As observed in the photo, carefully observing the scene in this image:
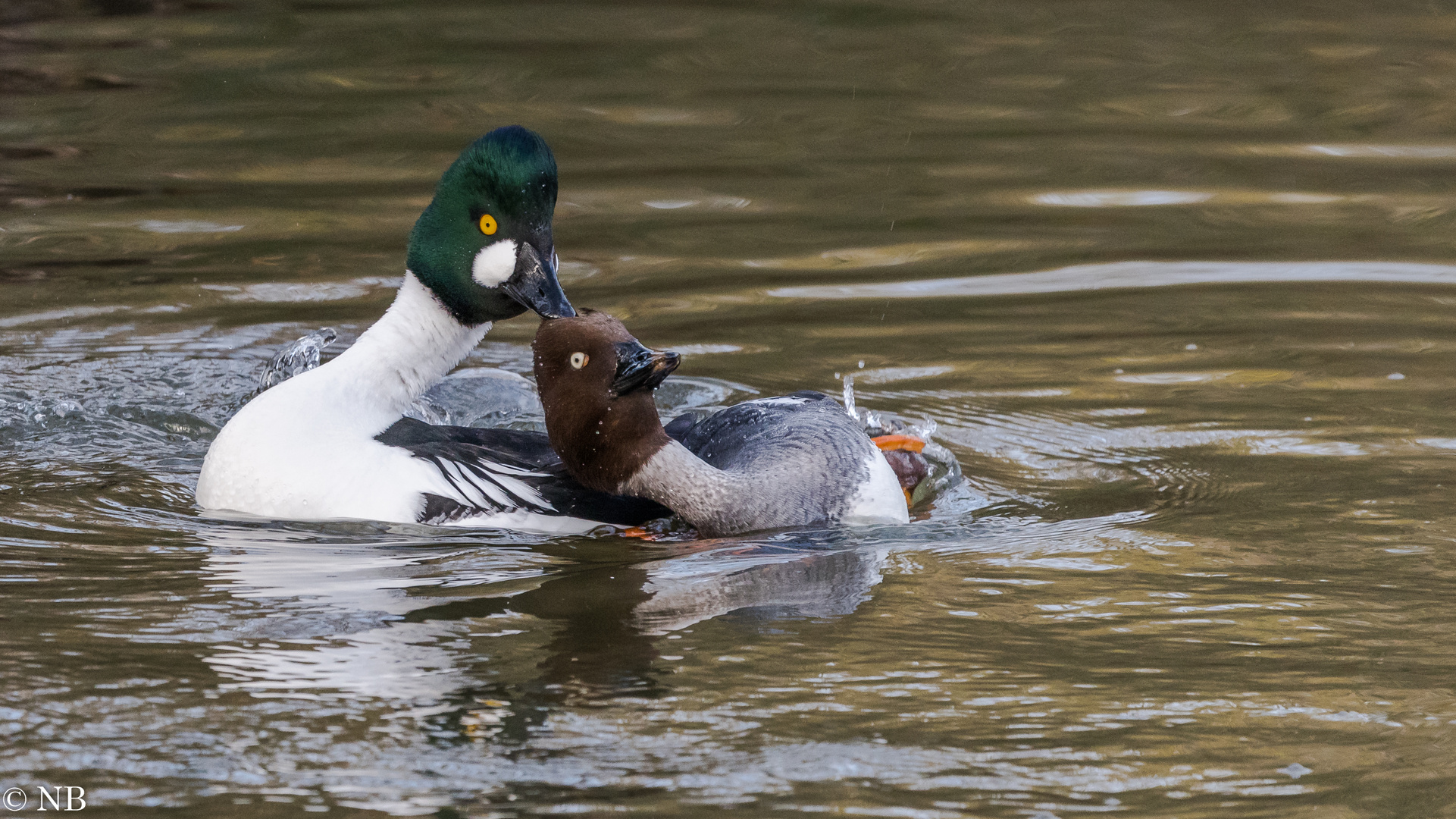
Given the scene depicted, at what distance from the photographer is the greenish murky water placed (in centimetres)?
388

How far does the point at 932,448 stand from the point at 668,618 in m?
2.11

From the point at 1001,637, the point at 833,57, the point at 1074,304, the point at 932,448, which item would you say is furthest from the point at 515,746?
the point at 833,57

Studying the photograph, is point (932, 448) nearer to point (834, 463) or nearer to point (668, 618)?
point (834, 463)

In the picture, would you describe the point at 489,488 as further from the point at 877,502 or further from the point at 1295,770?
the point at 1295,770

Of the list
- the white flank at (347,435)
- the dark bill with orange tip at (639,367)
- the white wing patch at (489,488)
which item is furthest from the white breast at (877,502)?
the white flank at (347,435)

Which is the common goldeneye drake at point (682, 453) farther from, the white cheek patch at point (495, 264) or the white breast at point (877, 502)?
the white cheek patch at point (495, 264)

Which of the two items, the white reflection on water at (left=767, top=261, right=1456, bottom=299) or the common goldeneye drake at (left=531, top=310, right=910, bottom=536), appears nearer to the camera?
the common goldeneye drake at (left=531, top=310, right=910, bottom=536)

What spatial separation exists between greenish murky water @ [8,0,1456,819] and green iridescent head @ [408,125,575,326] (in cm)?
84

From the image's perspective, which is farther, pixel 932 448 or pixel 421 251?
pixel 932 448

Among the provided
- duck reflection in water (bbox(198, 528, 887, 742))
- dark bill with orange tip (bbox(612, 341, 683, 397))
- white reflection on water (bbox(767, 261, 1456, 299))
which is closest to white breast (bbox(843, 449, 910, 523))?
duck reflection in water (bbox(198, 528, 887, 742))

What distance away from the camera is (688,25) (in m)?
13.5

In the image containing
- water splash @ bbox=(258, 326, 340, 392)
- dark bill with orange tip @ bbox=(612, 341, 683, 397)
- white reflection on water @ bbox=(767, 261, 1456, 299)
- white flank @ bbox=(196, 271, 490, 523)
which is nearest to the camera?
dark bill with orange tip @ bbox=(612, 341, 683, 397)

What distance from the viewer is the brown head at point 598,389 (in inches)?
209

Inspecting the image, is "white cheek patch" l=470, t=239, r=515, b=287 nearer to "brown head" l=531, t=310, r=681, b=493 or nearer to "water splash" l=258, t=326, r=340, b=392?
"brown head" l=531, t=310, r=681, b=493
